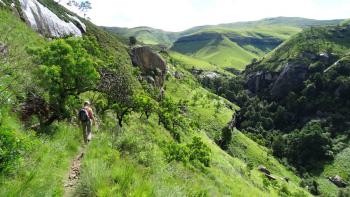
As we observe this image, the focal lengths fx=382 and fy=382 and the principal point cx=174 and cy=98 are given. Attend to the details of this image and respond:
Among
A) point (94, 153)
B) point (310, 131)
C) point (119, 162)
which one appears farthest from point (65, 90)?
point (310, 131)

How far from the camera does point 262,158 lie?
129 meters

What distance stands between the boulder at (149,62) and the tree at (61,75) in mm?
72577

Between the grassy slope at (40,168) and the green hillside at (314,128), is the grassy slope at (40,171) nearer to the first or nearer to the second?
the grassy slope at (40,168)

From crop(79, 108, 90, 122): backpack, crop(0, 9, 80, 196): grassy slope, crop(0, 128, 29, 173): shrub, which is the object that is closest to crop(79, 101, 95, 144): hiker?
crop(79, 108, 90, 122): backpack

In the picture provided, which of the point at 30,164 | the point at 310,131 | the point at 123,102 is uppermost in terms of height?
the point at 30,164

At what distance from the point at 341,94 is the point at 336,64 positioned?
65.1ft

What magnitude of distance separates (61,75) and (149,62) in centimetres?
7819

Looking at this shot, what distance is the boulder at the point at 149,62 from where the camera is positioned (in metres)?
98.3

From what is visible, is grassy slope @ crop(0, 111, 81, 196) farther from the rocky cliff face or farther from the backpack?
the rocky cliff face

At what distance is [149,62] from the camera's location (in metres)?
100

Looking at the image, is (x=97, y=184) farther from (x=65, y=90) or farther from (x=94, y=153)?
(x=65, y=90)

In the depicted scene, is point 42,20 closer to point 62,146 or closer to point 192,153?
point 192,153

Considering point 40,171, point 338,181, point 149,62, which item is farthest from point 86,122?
point 338,181

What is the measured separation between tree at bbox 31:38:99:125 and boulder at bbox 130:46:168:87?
72.6 metres
